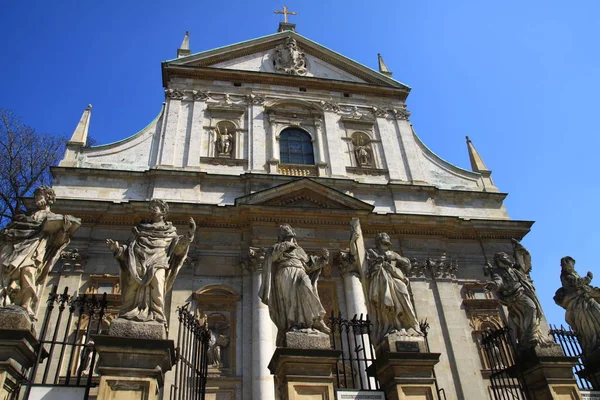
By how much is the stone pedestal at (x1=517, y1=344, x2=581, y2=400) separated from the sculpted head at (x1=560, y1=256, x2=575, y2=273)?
81.7 inches

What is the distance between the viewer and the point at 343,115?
734 inches

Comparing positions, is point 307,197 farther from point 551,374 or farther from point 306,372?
point 306,372

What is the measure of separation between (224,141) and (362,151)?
16.1 ft

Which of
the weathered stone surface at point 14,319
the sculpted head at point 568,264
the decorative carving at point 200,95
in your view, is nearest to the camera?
the weathered stone surface at point 14,319

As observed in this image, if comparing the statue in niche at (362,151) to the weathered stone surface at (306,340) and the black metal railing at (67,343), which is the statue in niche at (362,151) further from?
the weathered stone surface at (306,340)

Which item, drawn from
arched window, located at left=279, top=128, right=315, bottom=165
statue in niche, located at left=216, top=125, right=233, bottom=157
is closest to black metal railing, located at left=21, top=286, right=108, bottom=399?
statue in niche, located at left=216, top=125, right=233, bottom=157

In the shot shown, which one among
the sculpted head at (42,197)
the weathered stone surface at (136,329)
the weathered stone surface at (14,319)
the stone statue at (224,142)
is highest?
the stone statue at (224,142)

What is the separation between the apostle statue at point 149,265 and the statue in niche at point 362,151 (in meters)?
11.3

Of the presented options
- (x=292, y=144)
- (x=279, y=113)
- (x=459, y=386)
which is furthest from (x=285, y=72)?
(x=459, y=386)

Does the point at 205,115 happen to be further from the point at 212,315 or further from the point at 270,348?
the point at 270,348

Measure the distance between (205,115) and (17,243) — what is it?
38.3 feet

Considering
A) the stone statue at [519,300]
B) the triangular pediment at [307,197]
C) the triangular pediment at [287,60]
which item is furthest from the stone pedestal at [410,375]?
the triangular pediment at [287,60]

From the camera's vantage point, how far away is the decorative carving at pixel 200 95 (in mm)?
17828

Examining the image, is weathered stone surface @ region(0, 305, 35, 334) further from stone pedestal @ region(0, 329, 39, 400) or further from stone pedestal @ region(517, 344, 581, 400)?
stone pedestal @ region(517, 344, 581, 400)
